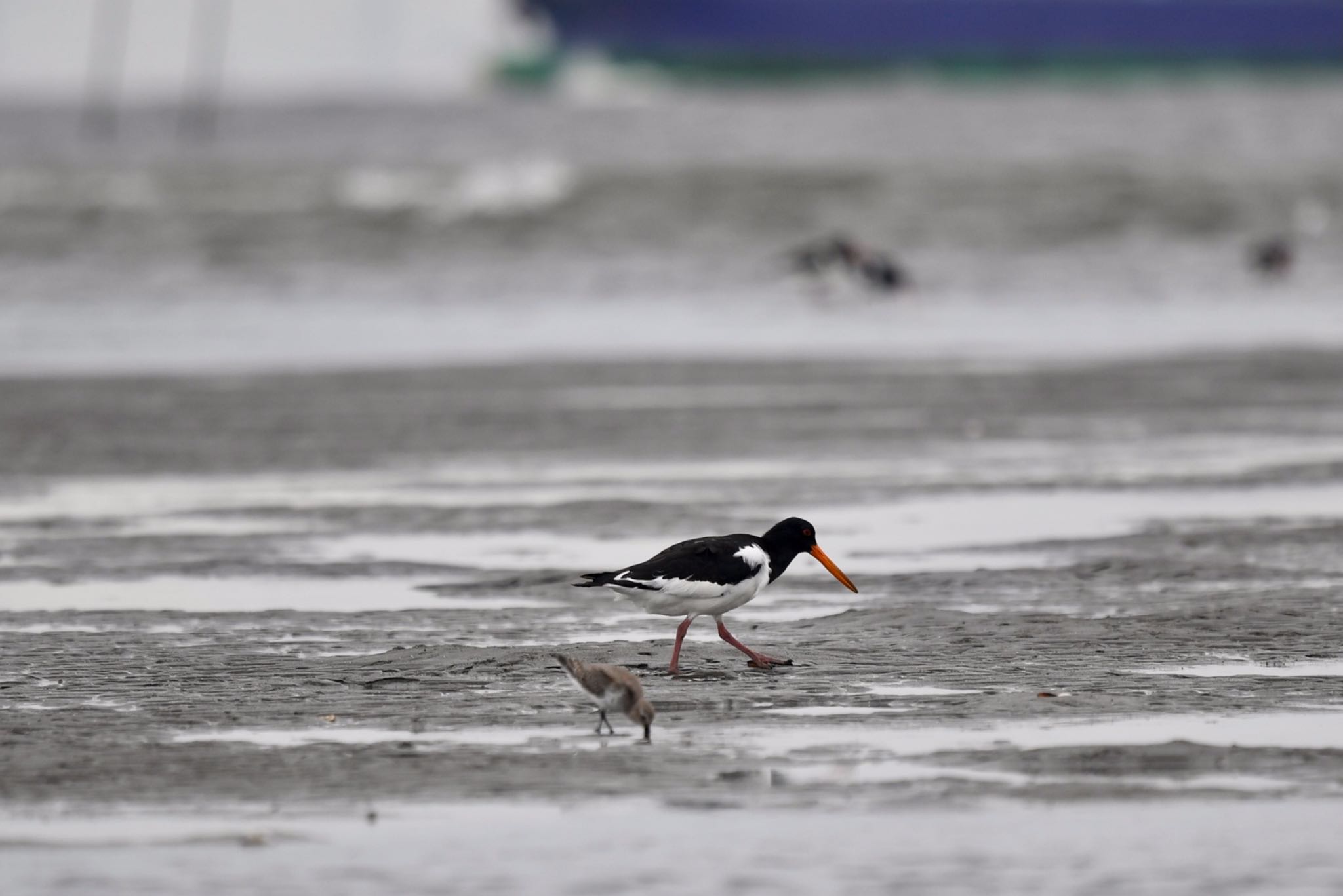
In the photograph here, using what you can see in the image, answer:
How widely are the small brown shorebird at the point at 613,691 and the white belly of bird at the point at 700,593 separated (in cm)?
94

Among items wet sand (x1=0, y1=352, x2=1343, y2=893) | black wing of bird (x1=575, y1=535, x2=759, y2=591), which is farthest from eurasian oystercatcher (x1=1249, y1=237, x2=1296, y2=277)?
black wing of bird (x1=575, y1=535, x2=759, y2=591)

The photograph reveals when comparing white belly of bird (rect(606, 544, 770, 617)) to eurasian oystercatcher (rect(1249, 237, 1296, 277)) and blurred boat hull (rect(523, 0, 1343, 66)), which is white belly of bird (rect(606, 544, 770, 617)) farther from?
blurred boat hull (rect(523, 0, 1343, 66))

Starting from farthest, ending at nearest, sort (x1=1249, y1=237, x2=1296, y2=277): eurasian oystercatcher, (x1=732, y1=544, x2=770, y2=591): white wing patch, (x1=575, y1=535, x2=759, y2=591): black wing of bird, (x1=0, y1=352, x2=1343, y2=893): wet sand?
(x1=1249, y1=237, x2=1296, y2=277): eurasian oystercatcher < (x1=732, y1=544, x2=770, y2=591): white wing patch < (x1=575, y1=535, x2=759, y2=591): black wing of bird < (x1=0, y1=352, x2=1343, y2=893): wet sand

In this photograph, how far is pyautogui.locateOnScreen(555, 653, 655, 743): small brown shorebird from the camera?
272 inches

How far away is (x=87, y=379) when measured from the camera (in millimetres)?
19281

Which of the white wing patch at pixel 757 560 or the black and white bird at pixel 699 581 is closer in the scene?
the black and white bird at pixel 699 581

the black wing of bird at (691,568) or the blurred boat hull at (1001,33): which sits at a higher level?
the blurred boat hull at (1001,33)

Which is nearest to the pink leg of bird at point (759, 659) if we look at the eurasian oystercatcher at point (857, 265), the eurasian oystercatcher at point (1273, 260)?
the eurasian oystercatcher at point (857, 265)

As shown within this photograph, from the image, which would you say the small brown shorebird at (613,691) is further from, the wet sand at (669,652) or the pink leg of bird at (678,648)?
the pink leg of bird at (678,648)

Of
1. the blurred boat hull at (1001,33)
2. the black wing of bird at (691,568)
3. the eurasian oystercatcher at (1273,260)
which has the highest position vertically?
the blurred boat hull at (1001,33)

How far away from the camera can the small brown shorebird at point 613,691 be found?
6.90 m

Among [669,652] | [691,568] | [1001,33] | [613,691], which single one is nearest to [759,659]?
[691,568]

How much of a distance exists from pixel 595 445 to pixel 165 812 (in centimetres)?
869

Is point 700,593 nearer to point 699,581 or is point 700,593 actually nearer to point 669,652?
point 699,581
